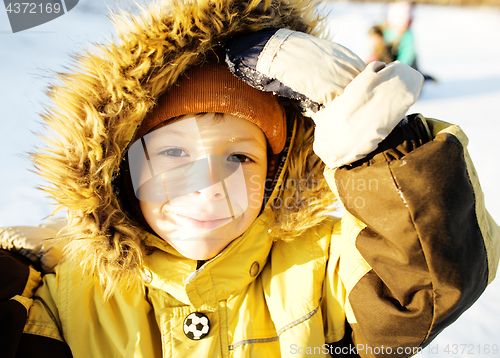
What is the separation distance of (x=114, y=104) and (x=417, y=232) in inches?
31.0

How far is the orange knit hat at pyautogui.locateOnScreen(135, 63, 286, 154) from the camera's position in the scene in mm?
870

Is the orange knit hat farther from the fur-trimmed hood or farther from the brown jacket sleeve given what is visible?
the brown jacket sleeve

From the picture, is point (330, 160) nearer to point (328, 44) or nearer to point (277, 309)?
point (328, 44)

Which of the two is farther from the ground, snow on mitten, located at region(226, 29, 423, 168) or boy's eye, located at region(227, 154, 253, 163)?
snow on mitten, located at region(226, 29, 423, 168)

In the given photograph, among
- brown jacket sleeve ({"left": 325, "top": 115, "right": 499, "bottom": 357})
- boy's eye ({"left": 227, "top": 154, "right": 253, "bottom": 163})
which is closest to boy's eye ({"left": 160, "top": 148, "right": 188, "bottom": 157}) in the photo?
boy's eye ({"left": 227, "top": 154, "right": 253, "bottom": 163})

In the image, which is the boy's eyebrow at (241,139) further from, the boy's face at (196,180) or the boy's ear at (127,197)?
the boy's ear at (127,197)

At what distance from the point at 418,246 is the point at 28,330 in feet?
3.18

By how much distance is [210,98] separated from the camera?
868mm

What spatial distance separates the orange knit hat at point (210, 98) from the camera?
87 cm

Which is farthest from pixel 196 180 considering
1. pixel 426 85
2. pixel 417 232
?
pixel 426 85

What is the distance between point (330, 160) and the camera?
30.8 inches

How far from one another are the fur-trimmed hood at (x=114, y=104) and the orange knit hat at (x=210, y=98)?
0.10 feet

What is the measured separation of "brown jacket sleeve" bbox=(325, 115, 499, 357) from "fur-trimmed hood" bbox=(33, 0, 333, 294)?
0.51 metres

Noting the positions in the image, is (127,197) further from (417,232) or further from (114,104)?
(417,232)
